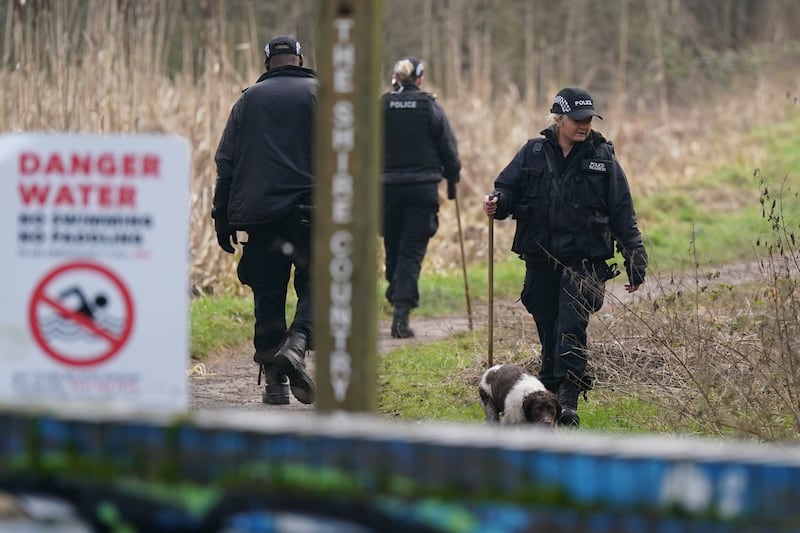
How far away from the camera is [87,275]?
4469 mm

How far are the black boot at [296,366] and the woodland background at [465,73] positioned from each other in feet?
8.39

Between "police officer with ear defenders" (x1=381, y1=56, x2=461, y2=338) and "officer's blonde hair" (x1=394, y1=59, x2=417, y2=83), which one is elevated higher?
"officer's blonde hair" (x1=394, y1=59, x2=417, y2=83)

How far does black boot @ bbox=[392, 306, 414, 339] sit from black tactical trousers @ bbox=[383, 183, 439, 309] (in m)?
0.08

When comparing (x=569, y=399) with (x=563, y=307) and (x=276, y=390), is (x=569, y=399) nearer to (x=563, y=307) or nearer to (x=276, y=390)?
(x=563, y=307)

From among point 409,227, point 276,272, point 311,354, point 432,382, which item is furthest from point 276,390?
point 409,227

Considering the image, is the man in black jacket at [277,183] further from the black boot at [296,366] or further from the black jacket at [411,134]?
the black jacket at [411,134]

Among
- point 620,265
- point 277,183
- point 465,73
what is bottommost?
point 620,265

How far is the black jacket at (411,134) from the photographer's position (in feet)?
40.5

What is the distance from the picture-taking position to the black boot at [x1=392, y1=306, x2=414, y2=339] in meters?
12.2

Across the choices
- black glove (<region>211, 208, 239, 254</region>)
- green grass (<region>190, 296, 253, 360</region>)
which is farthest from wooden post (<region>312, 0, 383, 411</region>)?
green grass (<region>190, 296, 253, 360</region>)

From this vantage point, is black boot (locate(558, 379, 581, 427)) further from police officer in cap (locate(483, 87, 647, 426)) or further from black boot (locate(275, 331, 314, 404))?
black boot (locate(275, 331, 314, 404))

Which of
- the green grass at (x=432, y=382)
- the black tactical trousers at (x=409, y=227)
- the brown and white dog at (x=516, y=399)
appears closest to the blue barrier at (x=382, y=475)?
the brown and white dog at (x=516, y=399)

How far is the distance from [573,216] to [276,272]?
188 centimetres

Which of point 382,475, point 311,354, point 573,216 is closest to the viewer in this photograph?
point 382,475
